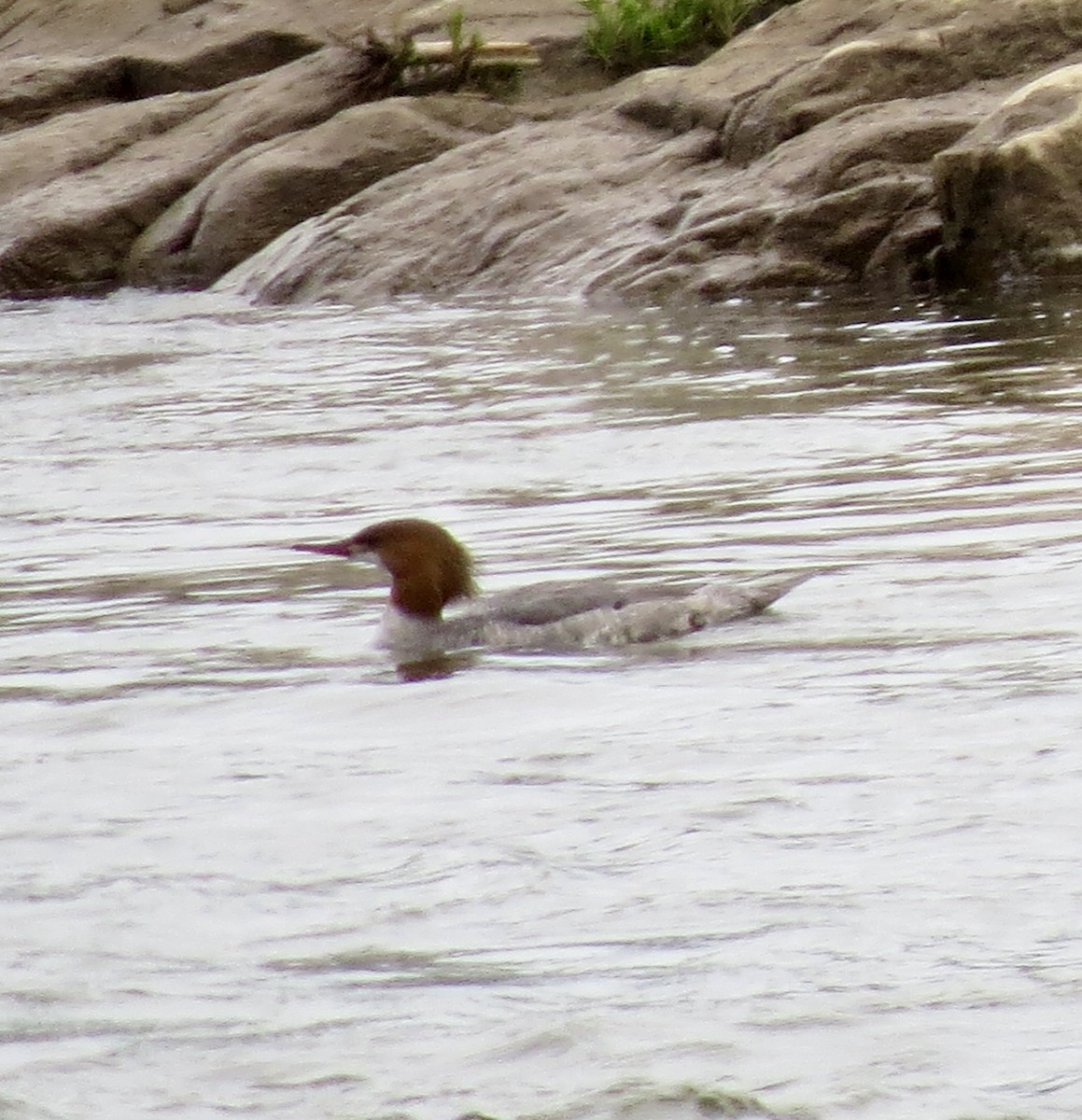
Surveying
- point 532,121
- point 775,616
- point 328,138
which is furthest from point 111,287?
point 775,616

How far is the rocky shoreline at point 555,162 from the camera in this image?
674 inches

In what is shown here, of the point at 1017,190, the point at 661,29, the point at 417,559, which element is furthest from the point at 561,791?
the point at 661,29

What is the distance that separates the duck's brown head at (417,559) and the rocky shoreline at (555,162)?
9384 millimetres

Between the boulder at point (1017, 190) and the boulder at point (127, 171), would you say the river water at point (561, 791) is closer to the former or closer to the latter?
the boulder at point (1017, 190)

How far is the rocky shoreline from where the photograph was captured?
17.1 m

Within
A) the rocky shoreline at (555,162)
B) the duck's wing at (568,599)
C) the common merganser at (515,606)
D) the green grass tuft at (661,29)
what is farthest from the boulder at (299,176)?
the duck's wing at (568,599)

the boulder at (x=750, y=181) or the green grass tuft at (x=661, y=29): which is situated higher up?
the green grass tuft at (x=661, y=29)

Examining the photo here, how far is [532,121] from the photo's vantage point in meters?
21.7

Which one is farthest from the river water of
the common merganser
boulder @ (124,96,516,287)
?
boulder @ (124,96,516,287)

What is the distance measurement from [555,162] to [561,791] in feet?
47.7

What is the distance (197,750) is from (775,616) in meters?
1.90

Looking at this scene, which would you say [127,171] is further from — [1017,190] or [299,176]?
[1017,190]

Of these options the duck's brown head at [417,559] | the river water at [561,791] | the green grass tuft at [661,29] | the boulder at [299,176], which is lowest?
the river water at [561,791]

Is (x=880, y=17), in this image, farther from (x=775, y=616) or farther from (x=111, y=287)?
(x=775, y=616)
